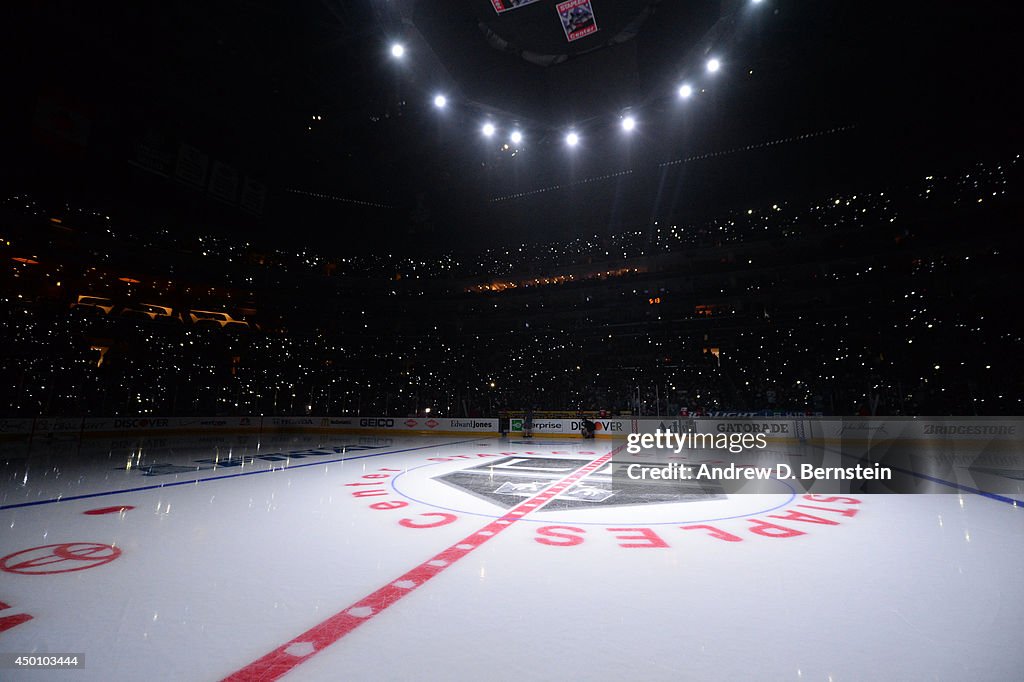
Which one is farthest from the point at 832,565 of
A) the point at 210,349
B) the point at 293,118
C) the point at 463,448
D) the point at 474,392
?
the point at 210,349

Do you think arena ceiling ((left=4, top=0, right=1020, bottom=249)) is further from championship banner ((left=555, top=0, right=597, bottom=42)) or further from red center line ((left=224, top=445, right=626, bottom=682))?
red center line ((left=224, top=445, right=626, bottom=682))

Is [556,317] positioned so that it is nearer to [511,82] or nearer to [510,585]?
[511,82]

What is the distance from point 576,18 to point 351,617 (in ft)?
36.7

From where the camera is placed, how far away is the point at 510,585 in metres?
3.09

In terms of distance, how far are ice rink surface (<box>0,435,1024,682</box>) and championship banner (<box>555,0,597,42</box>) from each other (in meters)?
9.75

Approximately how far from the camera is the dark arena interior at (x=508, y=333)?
267cm

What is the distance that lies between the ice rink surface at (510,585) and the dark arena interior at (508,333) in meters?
0.04

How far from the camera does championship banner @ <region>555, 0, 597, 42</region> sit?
8812 mm

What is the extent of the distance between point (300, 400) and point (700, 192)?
22185mm

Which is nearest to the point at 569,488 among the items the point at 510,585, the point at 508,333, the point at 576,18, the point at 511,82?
the point at 510,585

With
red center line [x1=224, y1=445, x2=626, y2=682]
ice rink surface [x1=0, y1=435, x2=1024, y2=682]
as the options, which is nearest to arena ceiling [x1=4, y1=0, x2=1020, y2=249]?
ice rink surface [x1=0, y1=435, x2=1024, y2=682]

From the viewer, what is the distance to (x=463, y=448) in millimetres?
13883
